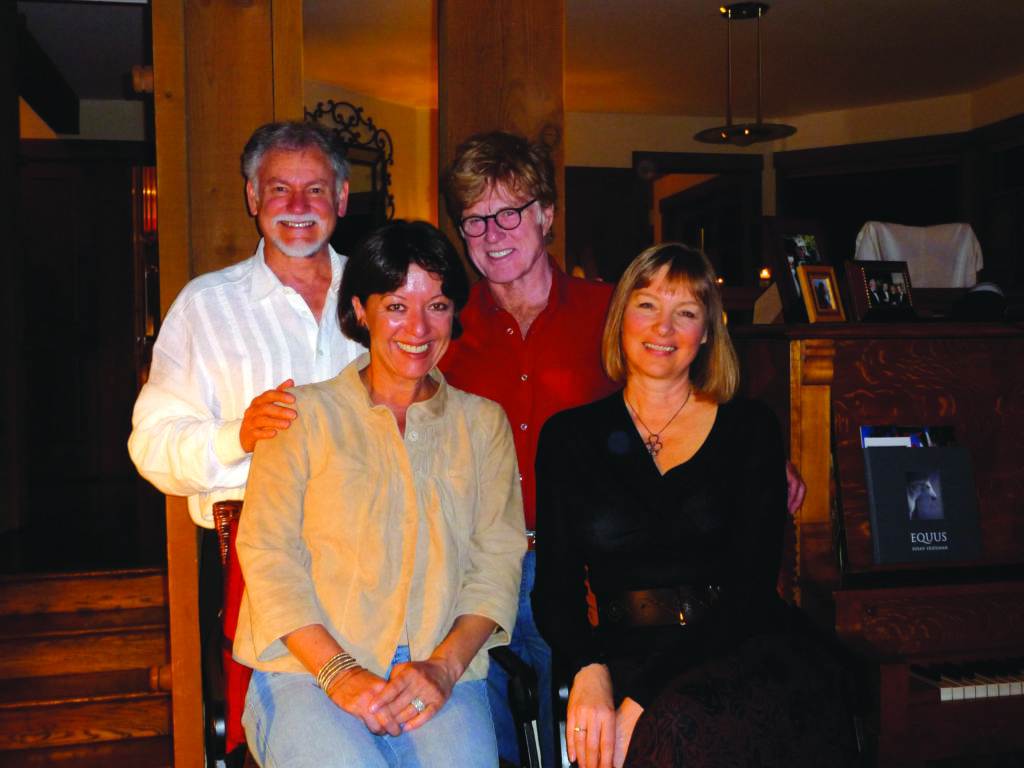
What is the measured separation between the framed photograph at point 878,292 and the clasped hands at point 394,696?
5.75ft

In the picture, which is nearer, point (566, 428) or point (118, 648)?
point (566, 428)

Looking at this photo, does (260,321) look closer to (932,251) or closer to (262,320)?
(262,320)

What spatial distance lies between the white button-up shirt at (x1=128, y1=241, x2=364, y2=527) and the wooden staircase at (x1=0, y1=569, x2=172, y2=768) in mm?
1672

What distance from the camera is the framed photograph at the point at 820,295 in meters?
2.76

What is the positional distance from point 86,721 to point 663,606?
2910mm

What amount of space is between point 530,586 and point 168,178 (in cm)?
140

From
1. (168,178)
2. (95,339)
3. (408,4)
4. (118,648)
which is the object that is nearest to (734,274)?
(408,4)

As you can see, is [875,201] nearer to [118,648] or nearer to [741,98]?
[741,98]

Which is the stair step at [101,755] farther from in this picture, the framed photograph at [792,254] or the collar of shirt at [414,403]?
the framed photograph at [792,254]

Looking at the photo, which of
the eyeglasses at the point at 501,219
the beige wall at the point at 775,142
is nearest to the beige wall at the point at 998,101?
the beige wall at the point at 775,142

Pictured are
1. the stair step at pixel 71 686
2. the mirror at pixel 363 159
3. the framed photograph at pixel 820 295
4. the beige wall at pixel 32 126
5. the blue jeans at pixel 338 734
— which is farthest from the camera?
the beige wall at pixel 32 126

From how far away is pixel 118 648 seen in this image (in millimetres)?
4250

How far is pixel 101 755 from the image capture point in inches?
150

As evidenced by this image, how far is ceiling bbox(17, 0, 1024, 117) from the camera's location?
19.3ft
